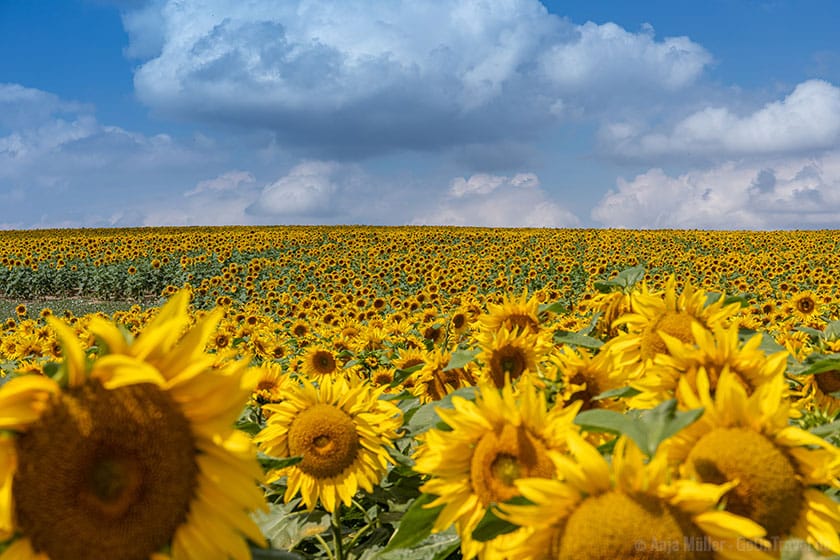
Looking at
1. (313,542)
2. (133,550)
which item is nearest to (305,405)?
(313,542)

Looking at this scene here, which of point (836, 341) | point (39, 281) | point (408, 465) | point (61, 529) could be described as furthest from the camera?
point (39, 281)

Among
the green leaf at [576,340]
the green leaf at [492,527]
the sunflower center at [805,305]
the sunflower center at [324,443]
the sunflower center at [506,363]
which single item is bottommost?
the sunflower center at [805,305]

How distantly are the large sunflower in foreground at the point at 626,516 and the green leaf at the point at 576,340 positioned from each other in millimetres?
1569

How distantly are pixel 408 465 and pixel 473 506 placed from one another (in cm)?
118

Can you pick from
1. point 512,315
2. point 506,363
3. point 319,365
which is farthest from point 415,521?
point 319,365

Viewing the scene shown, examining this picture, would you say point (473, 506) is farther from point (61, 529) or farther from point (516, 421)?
point (61, 529)

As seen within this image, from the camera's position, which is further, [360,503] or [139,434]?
[360,503]

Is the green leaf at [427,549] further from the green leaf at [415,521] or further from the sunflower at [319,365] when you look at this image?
the sunflower at [319,365]

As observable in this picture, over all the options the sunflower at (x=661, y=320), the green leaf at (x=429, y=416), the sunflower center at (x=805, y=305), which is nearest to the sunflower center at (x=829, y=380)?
the sunflower at (x=661, y=320)

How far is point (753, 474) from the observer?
1688 mm

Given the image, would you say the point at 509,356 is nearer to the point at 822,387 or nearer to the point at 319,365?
the point at 822,387

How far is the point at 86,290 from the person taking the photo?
32250 millimetres

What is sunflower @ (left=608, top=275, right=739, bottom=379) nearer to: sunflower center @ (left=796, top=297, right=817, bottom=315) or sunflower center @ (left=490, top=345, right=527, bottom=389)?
sunflower center @ (left=490, top=345, right=527, bottom=389)

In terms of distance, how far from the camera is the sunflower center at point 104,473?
1562 mm
